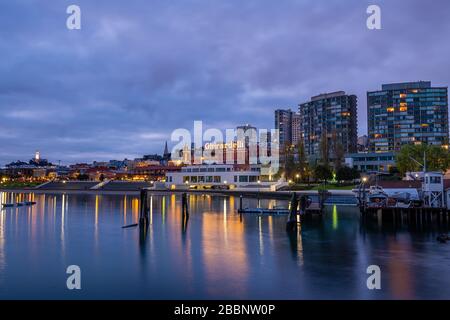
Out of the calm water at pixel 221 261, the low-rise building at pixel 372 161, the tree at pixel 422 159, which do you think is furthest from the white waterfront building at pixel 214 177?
the calm water at pixel 221 261

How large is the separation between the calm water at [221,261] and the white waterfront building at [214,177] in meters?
63.4

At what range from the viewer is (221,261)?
25.5 m

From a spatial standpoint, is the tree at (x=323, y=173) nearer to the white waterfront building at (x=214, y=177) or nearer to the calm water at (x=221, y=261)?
the white waterfront building at (x=214, y=177)

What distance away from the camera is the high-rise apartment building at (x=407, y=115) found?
541ft

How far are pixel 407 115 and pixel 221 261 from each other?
16612 cm

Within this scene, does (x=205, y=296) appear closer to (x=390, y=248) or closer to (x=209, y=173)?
(x=390, y=248)

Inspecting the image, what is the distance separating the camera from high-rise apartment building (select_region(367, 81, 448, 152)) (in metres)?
165

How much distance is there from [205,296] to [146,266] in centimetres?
715

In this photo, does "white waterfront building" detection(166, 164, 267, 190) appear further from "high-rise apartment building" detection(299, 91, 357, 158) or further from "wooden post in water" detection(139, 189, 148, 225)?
"high-rise apartment building" detection(299, 91, 357, 158)

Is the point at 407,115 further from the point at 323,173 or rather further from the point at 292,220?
the point at 292,220

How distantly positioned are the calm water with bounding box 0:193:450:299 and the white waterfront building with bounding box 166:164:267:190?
63.4m

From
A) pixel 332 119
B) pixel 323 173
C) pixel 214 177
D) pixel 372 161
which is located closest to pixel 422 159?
pixel 323 173

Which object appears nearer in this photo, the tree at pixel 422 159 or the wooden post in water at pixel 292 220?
the wooden post in water at pixel 292 220

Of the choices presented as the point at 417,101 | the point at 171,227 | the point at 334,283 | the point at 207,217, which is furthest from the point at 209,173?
the point at 417,101
